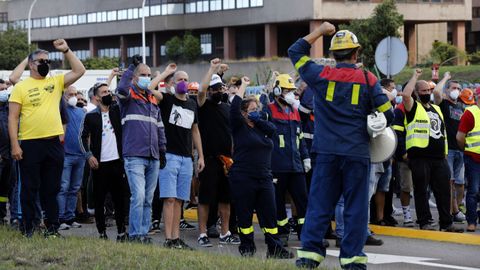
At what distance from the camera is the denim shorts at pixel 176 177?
504 inches

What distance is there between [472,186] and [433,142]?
2.70ft

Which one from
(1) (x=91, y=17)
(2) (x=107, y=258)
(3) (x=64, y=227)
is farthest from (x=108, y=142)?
(1) (x=91, y=17)

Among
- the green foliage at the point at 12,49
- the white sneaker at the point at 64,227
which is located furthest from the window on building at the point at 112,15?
the white sneaker at the point at 64,227

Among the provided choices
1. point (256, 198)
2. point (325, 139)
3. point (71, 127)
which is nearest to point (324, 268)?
point (325, 139)

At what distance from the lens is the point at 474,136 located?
48.8 ft

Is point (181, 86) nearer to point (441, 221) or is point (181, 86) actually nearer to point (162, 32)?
point (441, 221)

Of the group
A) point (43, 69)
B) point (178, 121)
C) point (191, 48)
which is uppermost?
point (191, 48)

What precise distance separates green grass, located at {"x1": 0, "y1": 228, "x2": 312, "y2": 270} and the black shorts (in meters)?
2.76

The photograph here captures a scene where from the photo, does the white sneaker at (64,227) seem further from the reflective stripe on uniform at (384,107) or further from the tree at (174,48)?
the tree at (174,48)

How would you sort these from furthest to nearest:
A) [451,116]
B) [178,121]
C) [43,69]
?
1. [451,116]
2. [178,121]
3. [43,69]

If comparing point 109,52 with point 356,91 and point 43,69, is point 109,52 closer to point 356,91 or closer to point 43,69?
point 43,69

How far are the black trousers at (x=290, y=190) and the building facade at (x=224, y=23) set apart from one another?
201ft

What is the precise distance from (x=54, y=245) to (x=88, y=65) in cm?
6625

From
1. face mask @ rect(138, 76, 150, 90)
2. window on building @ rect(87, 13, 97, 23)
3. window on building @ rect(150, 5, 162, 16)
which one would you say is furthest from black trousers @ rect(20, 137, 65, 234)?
window on building @ rect(87, 13, 97, 23)
